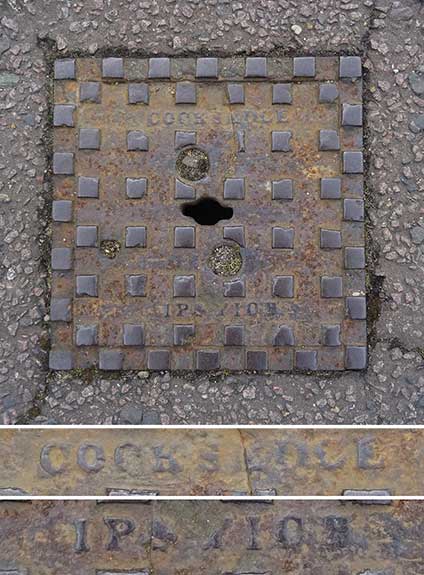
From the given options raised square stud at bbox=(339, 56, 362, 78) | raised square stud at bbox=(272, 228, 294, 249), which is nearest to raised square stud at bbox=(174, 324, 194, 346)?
raised square stud at bbox=(272, 228, 294, 249)

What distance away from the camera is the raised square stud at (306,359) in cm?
206

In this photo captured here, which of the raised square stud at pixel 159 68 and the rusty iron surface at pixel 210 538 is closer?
the rusty iron surface at pixel 210 538

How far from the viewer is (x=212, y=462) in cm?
203

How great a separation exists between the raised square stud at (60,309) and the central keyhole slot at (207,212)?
507 mm

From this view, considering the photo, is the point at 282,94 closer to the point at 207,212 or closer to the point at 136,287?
the point at 207,212

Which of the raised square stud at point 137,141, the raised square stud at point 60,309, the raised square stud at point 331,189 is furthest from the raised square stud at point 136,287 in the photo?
the raised square stud at point 331,189

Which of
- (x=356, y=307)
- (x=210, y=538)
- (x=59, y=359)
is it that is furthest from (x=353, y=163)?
(x=210, y=538)

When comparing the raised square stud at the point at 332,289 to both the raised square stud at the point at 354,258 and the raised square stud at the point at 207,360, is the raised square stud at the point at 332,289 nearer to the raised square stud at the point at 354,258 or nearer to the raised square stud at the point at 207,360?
the raised square stud at the point at 354,258

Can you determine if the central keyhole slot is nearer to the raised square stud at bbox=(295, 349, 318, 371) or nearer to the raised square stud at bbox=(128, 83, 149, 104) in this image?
the raised square stud at bbox=(128, 83, 149, 104)

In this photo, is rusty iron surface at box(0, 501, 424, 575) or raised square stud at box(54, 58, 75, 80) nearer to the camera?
rusty iron surface at box(0, 501, 424, 575)

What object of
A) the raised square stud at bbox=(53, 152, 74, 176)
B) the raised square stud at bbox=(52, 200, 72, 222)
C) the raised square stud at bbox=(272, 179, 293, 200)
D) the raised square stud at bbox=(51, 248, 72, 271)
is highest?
the raised square stud at bbox=(53, 152, 74, 176)

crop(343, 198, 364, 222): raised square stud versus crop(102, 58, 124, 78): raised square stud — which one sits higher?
crop(102, 58, 124, 78): raised square stud

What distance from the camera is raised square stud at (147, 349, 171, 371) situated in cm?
206

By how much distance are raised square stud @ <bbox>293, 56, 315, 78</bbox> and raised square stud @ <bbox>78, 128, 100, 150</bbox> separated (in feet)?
2.34
